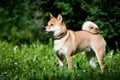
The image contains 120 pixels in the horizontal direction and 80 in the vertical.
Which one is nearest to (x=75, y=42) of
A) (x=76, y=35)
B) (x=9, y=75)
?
(x=76, y=35)

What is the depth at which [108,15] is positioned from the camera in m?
12.1

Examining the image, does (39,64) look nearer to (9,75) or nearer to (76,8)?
(9,75)

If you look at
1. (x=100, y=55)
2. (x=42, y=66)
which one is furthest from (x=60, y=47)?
(x=100, y=55)

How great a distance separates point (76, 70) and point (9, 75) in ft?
4.09

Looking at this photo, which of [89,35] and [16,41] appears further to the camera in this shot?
[16,41]

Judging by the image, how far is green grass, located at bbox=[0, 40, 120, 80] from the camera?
8758mm

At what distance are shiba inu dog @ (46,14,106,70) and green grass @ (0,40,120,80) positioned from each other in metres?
0.24

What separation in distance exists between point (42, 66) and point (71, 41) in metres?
0.70

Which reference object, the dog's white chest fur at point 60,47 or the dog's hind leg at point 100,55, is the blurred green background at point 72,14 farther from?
the dog's white chest fur at point 60,47

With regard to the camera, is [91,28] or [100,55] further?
[91,28]

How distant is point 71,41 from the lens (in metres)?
Result: 9.88

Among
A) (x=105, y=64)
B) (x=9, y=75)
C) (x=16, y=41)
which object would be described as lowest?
(x=16, y=41)

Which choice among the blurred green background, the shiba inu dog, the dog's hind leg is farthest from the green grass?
the blurred green background

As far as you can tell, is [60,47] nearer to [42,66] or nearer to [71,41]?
[71,41]
